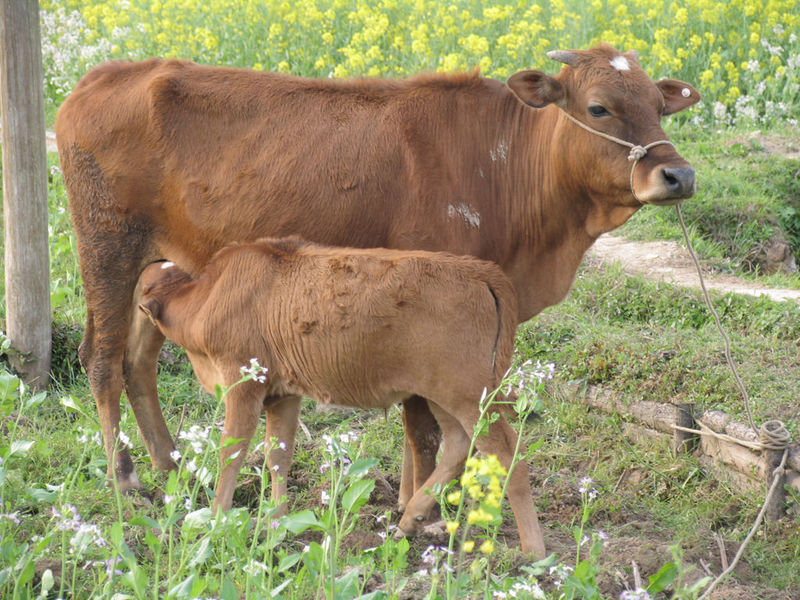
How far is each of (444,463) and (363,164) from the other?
1457 millimetres

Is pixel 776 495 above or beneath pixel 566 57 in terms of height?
beneath

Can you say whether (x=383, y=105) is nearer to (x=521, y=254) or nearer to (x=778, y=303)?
(x=521, y=254)

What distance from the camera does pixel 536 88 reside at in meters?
4.94

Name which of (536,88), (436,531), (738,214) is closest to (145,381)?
(436,531)

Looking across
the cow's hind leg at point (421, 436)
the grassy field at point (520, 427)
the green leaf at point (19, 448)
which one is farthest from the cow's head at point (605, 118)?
the green leaf at point (19, 448)

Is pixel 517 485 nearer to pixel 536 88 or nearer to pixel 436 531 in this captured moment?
pixel 436 531

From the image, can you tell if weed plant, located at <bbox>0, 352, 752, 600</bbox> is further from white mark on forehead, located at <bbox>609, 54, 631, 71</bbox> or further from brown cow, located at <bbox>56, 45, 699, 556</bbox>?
white mark on forehead, located at <bbox>609, 54, 631, 71</bbox>

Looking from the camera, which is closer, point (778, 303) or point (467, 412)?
point (467, 412)

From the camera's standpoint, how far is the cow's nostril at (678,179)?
4574 millimetres

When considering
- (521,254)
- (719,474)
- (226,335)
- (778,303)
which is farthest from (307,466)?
(778,303)

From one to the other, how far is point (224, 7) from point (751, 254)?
786 centimetres

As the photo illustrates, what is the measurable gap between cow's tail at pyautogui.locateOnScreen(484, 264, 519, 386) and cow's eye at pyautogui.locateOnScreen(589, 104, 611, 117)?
945mm

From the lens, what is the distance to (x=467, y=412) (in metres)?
4.43

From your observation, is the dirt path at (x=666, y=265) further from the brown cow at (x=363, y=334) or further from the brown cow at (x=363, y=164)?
the brown cow at (x=363, y=334)
